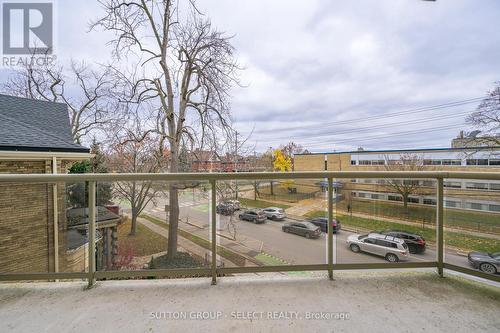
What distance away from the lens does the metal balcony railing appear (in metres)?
2.05

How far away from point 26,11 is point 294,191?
1008cm

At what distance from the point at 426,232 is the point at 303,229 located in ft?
4.27

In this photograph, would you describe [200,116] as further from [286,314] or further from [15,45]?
[286,314]

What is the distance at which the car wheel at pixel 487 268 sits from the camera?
199cm

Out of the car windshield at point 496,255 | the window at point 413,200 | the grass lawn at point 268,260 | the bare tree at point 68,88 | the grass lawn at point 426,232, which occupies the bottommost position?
the grass lawn at point 268,260

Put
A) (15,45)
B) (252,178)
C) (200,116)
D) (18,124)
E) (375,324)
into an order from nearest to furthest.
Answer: (375,324) → (252,178) → (18,124) → (15,45) → (200,116)

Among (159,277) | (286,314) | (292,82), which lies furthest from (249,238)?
(292,82)

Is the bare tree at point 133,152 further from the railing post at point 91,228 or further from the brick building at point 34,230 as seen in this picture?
the railing post at point 91,228

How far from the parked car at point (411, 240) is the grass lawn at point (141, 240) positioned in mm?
2421

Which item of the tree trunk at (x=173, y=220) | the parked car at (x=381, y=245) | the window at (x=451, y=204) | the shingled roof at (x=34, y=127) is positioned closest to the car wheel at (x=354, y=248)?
the parked car at (x=381, y=245)

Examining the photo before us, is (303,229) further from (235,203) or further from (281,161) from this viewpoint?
(281,161)

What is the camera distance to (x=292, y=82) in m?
23.3

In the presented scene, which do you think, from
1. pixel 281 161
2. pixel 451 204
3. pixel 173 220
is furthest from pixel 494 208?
pixel 281 161

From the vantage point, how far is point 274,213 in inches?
96.0
